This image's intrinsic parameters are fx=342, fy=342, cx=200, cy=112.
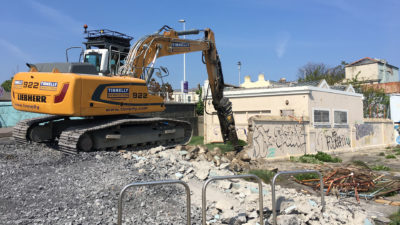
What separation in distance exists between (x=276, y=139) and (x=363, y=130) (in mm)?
11267

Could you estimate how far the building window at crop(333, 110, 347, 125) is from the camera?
20984 mm

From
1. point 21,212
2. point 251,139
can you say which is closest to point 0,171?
point 21,212

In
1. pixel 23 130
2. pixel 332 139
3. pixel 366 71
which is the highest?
pixel 366 71

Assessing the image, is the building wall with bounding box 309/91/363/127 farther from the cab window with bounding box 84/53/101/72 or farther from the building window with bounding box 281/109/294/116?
the cab window with bounding box 84/53/101/72

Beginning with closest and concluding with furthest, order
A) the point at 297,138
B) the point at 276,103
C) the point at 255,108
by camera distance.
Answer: the point at 297,138, the point at 276,103, the point at 255,108

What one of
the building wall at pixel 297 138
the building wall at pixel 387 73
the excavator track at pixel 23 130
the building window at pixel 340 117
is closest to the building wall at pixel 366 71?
the building wall at pixel 387 73

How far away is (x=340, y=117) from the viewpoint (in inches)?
846

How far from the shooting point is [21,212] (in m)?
5.27

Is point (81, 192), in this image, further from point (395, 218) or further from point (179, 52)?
point (179, 52)

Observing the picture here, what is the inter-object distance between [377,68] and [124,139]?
47.4m

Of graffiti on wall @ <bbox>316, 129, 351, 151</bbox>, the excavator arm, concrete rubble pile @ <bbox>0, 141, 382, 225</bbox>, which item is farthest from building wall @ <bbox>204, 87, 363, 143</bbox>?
concrete rubble pile @ <bbox>0, 141, 382, 225</bbox>

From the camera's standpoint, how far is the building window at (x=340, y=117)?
21.0m

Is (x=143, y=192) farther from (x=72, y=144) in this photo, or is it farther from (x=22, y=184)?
(x=72, y=144)

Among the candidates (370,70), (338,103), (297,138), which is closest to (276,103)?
(297,138)
